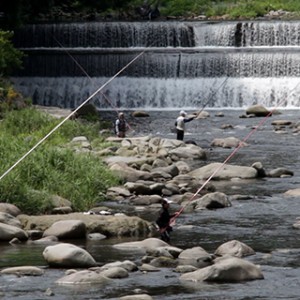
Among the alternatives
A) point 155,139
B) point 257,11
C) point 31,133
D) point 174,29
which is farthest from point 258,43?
point 31,133

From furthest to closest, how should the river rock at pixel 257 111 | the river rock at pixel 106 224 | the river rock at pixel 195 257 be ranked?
the river rock at pixel 257 111, the river rock at pixel 106 224, the river rock at pixel 195 257

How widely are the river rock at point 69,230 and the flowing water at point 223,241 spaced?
39 cm

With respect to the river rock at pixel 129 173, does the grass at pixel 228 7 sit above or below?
above

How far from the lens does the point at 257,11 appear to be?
63938 millimetres

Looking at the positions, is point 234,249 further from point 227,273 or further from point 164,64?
point 164,64

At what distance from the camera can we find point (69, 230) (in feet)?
66.0

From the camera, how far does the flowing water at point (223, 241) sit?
16.1 metres

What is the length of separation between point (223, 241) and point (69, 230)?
2580mm

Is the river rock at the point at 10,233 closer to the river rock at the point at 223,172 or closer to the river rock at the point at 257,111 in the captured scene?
the river rock at the point at 223,172

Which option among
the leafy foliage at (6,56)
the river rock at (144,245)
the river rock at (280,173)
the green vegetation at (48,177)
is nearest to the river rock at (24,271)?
the river rock at (144,245)

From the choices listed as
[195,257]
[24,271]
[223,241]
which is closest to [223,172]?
→ [223,241]

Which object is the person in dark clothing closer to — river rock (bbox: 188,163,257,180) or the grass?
river rock (bbox: 188,163,257,180)

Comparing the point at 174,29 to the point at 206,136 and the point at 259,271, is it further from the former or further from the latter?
the point at 259,271

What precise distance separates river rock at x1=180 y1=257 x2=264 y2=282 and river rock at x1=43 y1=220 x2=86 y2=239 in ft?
11.7
